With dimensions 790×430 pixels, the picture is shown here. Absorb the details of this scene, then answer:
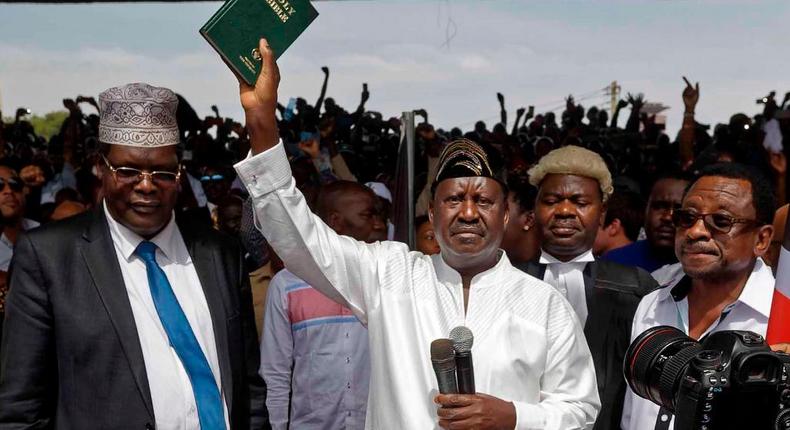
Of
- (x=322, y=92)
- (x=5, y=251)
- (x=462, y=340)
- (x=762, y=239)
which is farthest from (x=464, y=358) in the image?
(x=322, y=92)

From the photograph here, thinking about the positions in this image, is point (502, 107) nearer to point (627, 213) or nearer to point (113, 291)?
point (627, 213)

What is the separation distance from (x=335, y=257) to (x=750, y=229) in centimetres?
131

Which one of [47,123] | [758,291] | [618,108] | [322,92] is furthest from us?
[47,123]

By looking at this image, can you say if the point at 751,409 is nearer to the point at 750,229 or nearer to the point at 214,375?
the point at 750,229

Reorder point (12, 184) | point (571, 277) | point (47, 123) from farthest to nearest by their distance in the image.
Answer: point (47, 123), point (12, 184), point (571, 277)

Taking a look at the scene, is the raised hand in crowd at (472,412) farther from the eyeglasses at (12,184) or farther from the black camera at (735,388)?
the eyeglasses at (12,184)

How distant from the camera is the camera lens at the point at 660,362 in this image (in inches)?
88.0

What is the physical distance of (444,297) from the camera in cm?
282

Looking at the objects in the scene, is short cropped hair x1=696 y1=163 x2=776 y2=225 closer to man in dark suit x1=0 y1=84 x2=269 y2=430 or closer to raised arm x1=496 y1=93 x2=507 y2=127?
man in dark suit x1=0 y1=84 x2=269 y2=430

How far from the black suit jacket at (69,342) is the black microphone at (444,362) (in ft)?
2.90

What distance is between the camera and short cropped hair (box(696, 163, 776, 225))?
303 cm

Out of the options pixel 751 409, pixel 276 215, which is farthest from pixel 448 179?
pixel 751 409

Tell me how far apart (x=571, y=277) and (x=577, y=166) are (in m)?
0.47

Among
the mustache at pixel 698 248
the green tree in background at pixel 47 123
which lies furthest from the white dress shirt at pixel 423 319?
the green tree in background at pixel 47 123
